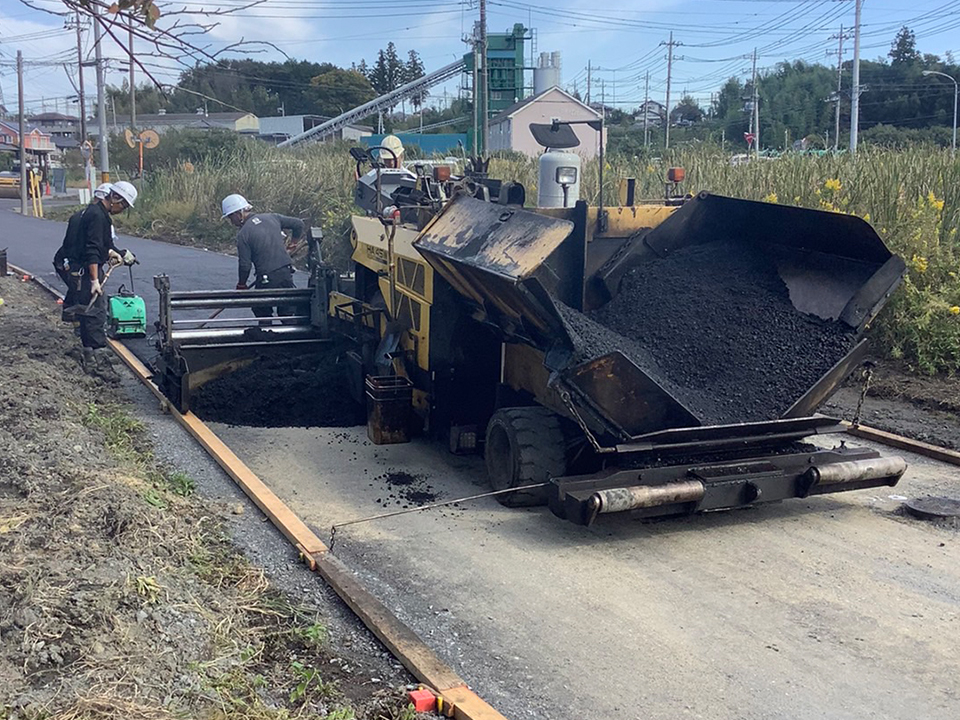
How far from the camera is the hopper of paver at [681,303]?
5422mm

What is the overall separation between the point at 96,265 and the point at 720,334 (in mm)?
5999

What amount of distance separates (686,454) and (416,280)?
2482 millimetres

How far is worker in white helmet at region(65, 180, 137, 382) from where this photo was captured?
30.3ft

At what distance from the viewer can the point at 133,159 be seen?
3428 cm

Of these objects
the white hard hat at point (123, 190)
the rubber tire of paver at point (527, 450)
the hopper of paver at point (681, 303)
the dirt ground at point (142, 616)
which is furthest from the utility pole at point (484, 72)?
the dirt ground at point (142, 616)

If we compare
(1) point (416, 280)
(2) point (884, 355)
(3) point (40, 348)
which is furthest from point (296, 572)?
(2) point (884, 355)

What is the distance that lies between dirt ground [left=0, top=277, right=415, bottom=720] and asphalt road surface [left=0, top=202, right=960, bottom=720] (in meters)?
0.58

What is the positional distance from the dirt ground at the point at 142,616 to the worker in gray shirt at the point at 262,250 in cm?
409

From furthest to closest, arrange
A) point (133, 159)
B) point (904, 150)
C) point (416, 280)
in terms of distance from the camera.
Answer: point (133, 159)
point (904, 150)
point (416, 280)

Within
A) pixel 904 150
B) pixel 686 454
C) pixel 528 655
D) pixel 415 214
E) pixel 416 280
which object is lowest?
pixel 528 655

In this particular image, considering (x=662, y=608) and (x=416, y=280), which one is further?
(x=416, y=280)

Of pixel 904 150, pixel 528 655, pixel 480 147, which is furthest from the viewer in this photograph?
pixel 480 147

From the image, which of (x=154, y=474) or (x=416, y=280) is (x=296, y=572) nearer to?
(x=154, y=474)

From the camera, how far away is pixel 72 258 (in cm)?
952
